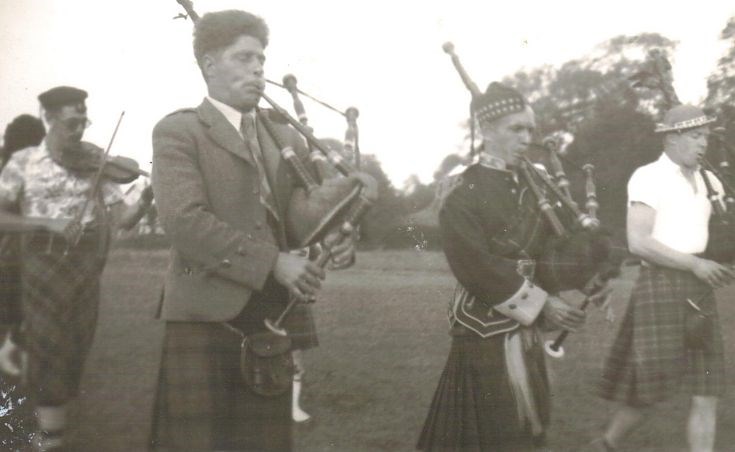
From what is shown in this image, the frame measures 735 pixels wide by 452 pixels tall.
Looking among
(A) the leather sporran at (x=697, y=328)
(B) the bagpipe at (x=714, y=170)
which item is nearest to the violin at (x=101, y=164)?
(B) the bagpipe at (x=714, y=170)

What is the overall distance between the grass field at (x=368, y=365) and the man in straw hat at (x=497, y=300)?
45 cm

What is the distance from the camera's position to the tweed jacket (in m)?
2.18

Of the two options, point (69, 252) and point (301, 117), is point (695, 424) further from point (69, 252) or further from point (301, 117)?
point (69, 252)

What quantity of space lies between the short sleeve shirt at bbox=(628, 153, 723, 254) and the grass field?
236mm

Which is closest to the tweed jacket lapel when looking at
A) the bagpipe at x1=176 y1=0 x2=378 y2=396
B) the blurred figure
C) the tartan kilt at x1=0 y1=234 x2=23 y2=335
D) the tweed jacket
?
the tweed jacket

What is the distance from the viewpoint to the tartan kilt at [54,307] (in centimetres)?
317

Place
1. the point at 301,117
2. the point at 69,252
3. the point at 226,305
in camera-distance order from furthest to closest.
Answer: the point at 69,252 < the point at 301,117 < the point at 226,305

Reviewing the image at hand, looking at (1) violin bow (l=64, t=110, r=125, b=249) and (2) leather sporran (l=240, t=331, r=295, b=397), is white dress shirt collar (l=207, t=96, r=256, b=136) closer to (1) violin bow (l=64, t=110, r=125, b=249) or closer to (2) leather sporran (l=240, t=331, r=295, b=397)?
(2) leather sporran (l=240, t=331, r=295, b=397)

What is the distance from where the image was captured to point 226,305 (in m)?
2.28

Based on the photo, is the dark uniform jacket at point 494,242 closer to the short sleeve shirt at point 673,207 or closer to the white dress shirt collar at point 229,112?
the short sleeve shirt at point 673,207

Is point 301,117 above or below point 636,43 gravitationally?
below

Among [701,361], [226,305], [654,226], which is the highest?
[654,226]

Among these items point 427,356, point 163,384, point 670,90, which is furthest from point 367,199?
point 670,90

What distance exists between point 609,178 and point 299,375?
146 cm
